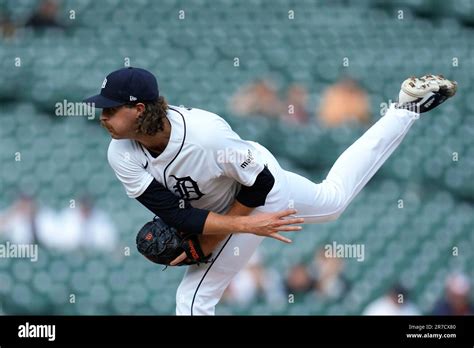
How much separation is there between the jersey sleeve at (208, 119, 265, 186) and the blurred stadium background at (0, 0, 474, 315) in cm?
199

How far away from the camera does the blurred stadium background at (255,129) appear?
567 centimetres

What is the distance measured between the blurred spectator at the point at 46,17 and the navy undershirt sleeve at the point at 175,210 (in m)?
2.76

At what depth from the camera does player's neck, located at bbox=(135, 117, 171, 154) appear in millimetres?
3617

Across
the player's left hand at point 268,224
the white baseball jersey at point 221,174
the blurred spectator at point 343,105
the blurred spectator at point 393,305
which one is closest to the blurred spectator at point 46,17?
the blurred spectator at point 343,105

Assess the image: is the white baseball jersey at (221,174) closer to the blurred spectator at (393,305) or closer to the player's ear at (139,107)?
the player's ear at (139,107)

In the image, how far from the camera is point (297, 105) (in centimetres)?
602

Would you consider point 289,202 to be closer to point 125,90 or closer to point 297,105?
point 125,90

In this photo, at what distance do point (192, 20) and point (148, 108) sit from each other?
2717mm

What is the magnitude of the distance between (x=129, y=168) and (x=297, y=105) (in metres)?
2.49

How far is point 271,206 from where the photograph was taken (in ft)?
12.6

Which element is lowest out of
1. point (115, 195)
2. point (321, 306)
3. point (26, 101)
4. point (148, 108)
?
point (321, 306)

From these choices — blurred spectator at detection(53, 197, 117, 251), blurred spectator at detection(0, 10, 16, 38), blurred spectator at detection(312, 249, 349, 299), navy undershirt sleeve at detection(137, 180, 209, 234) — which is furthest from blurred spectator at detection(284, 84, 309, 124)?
navy undershirt sleeve at detection(137, 180, 209, 234)
